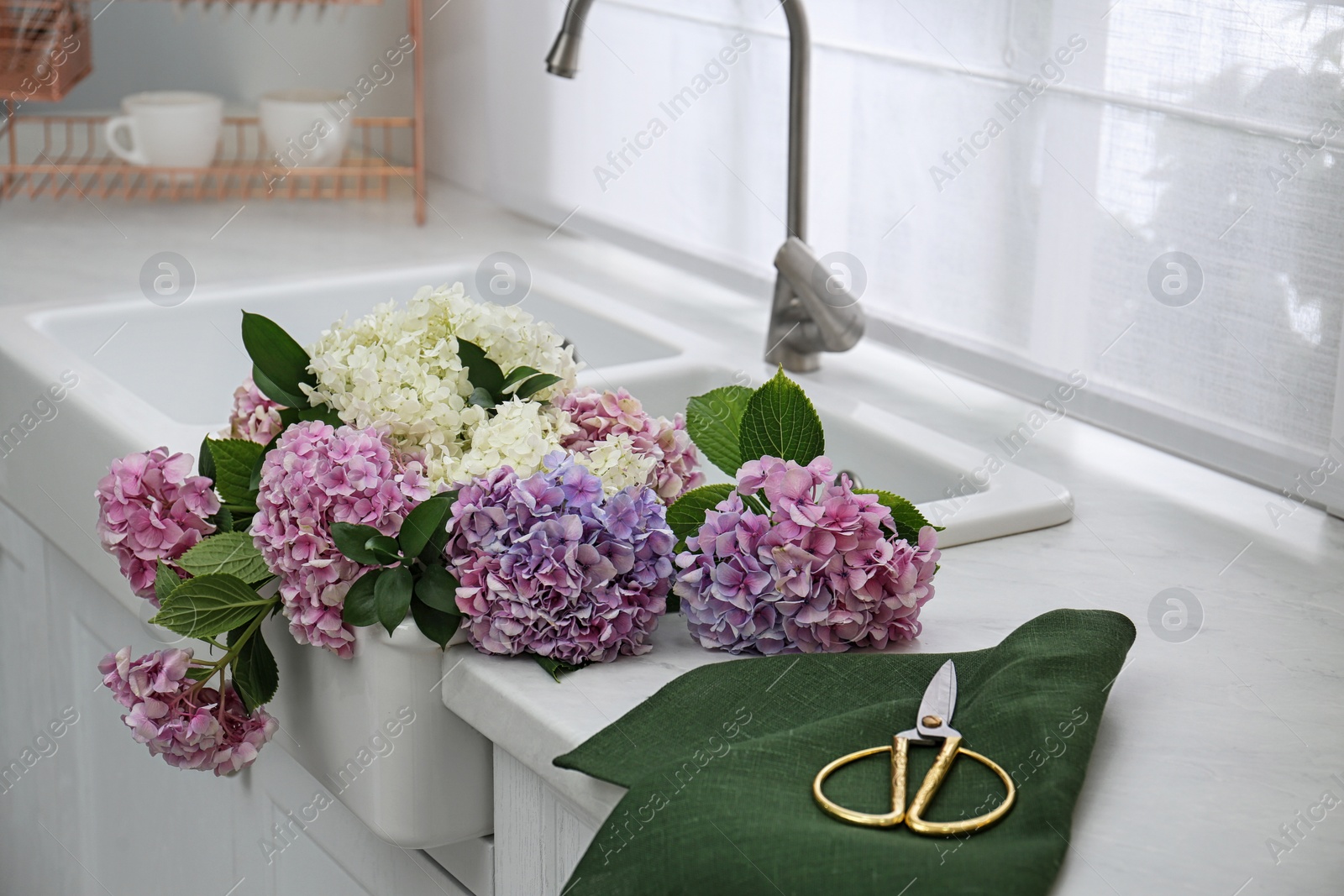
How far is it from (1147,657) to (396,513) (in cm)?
41

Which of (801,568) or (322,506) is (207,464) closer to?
(322,506)

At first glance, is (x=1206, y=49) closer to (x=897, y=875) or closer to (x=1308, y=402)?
(x=1308, y=402)

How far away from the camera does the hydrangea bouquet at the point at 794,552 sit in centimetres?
70

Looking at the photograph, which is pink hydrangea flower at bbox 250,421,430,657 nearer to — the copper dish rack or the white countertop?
the white countertop

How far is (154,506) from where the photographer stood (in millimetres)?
796

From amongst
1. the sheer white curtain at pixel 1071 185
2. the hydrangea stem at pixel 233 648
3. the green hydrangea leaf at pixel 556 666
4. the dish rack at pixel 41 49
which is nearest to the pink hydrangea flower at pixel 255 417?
the hydrangea stem at pixel 233 648

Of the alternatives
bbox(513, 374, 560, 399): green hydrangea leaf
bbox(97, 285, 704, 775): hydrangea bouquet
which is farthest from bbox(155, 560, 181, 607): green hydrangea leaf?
bbox(513, 374, 560, 399): green hydrangea leaf

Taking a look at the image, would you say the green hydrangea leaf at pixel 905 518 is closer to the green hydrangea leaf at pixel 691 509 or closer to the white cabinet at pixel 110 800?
the green hydrangea leaf at pixel 691 509

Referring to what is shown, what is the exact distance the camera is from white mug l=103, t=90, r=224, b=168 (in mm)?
1854

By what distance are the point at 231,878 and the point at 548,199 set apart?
1109 millimetres

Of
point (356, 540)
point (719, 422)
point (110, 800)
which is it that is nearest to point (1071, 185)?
point (719, 422)

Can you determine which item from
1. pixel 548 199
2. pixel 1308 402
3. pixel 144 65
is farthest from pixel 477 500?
pixel 144 65

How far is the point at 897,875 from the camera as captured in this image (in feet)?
1.77

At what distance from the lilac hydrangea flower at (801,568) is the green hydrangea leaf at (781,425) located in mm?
37
